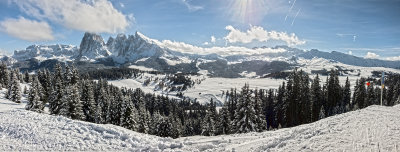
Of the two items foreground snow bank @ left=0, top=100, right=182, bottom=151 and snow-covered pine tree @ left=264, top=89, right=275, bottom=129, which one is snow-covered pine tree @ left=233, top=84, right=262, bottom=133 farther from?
snow-covered pine tree @ left=264, top=89, right=275, bottom=129

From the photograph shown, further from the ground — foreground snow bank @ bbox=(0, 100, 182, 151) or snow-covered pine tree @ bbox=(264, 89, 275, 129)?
foreground snow bank @ bbox=(0, 100, 182, 151)

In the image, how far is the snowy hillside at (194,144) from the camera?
9.59 meters

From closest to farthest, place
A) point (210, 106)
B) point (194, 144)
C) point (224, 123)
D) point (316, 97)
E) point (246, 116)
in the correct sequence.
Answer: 1. point (194, 144)
2. point (246, 116)
3. point (224, 123)
4. point (210, 106)
5. point (316, 97)

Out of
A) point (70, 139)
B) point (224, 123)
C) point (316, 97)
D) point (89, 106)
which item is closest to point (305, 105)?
point (316, 97)

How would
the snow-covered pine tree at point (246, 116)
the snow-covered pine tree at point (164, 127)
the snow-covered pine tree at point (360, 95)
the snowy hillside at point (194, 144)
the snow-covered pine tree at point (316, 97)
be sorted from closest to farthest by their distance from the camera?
1. the snowy hillside at point (194, 144)
2. the snow-covered pine tree at point (246, 116)
3. the snow-covered pine tree at point (164, 127)
4. the snow-covered pine tree at point (316, 97)
5. the snow-covered pine tree at point (360, 95)

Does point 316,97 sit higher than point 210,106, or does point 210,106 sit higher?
point 316,97

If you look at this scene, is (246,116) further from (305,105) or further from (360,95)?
(360,95)

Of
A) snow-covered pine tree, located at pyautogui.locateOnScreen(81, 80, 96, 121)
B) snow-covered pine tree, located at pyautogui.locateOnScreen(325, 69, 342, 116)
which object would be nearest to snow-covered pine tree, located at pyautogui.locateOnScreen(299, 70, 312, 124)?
snow-covered pine tree, located at pyautogui.locateOnScreen(325, 69, 342, 116)

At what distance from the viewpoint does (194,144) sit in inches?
559

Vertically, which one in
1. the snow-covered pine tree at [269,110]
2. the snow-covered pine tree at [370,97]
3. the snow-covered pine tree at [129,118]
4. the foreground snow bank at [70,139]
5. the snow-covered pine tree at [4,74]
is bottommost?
the snow-covered pine tree at [269,110]

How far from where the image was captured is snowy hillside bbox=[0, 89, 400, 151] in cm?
959

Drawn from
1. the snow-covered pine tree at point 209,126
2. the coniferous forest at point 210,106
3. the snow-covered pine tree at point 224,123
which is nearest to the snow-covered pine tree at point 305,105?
the coniferous forest at point 210,106

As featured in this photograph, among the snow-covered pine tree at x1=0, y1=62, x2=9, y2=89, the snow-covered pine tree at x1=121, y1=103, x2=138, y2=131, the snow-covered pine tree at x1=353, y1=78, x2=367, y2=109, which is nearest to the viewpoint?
the snow-covered pine tree at x1=121, y1=103, x2=138, y2=131

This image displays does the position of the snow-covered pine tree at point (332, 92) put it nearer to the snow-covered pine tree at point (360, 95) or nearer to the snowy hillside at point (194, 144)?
the snow-covered pine tree at point (360, 95)
